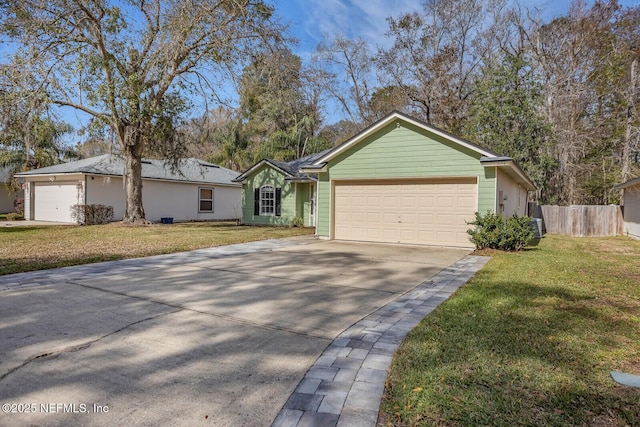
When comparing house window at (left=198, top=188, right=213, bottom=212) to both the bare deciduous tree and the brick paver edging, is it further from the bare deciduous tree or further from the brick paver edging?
the brick paver edging

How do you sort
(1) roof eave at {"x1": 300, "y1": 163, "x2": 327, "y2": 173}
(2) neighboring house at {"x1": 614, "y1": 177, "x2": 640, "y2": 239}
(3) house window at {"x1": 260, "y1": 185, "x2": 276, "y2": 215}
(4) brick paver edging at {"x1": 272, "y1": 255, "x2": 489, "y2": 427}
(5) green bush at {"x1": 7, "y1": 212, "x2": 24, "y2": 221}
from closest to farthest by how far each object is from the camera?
(4) brick paver edging at {"x1": 272, "y1": 255, "x2": 489, "y2": 427} < (1) roof eave at {"x1": 300, "y1": 163, "x2": 327, "y2": 173} < (2) neighboring house at {"x1": 614, "y1": 177, "x2": 640, "y2": 239} < (3) house window at {"x1": 260, "y1": 185, "x2": 276, "y2": 215} < (5) green bush at {"x1": 7, "y1": 212, "x2": 24, "y2": 221}

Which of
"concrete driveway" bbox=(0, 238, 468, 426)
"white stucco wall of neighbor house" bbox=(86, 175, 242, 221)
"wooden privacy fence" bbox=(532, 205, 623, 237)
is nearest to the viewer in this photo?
"concrete driveway" bbox=(0, 238, 468, 426)

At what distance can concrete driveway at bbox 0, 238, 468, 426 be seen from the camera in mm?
2562

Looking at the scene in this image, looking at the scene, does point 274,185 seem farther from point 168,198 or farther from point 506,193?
point 506,193

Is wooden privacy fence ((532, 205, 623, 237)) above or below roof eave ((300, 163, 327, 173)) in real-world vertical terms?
below

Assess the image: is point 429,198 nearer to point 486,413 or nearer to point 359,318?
point 359,318

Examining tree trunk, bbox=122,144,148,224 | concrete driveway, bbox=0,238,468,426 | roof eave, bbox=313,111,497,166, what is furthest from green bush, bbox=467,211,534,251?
tree trunk, bbox=122,144,148,224

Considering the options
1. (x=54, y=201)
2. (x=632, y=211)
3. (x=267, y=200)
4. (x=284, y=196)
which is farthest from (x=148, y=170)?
(x=632, y=211)

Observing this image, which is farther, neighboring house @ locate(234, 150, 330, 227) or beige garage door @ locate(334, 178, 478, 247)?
neighboring house @ locate(234, 150, 330, 227)

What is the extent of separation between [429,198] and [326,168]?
3632 mm

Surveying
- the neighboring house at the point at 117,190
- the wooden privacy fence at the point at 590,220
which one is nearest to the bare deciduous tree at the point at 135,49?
the neighboring house at the point at 117,190

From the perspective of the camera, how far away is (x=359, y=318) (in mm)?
4496

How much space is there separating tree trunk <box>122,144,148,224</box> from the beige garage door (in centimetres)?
988

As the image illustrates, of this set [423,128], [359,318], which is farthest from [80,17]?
[359,318]
